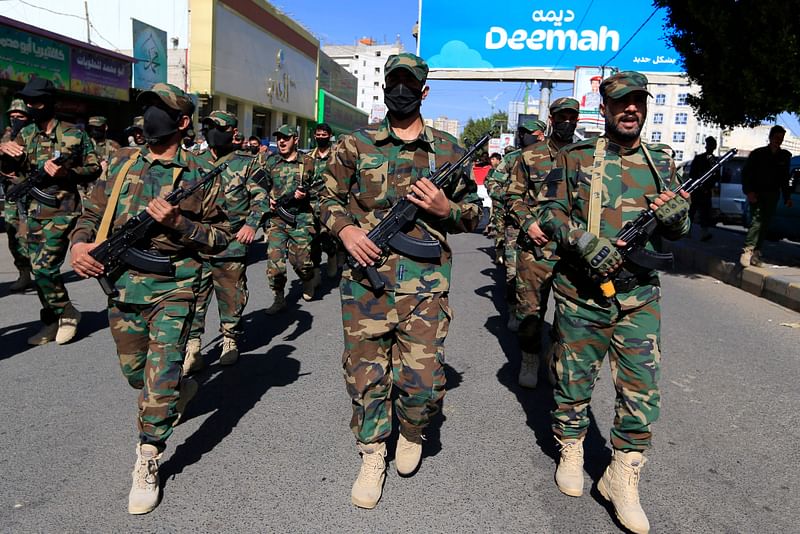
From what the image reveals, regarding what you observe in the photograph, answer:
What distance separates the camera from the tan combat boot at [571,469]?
307 centimetres

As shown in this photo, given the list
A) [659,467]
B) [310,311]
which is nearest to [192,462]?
[659,467]

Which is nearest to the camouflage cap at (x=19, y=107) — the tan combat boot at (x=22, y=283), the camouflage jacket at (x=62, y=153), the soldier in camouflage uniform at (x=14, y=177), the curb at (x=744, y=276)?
the soldier in camouflage uniform at (x=14, y=177)

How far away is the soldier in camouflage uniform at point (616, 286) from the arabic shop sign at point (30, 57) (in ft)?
50.7

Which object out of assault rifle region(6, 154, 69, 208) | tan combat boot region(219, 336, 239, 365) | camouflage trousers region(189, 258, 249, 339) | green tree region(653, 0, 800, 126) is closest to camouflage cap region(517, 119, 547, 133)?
camouflage trousers region(189, 258, 249, 339)

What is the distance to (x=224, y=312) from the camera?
507 cm

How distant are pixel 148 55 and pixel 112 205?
22.9m

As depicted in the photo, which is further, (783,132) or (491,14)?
(491,14)

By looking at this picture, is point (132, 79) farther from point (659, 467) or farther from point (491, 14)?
point (659, 467)

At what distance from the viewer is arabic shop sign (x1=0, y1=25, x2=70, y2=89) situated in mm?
15479

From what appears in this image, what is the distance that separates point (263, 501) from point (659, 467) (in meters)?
2.20

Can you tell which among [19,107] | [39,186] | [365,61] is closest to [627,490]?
[39,186]

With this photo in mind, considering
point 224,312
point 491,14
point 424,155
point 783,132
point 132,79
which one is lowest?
point 224,312

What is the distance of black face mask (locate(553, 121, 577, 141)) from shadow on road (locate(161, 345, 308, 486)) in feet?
9.53

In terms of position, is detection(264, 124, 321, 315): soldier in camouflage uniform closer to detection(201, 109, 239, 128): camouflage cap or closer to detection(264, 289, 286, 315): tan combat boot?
detection(264, 289, 286, 315): tan combat boot
